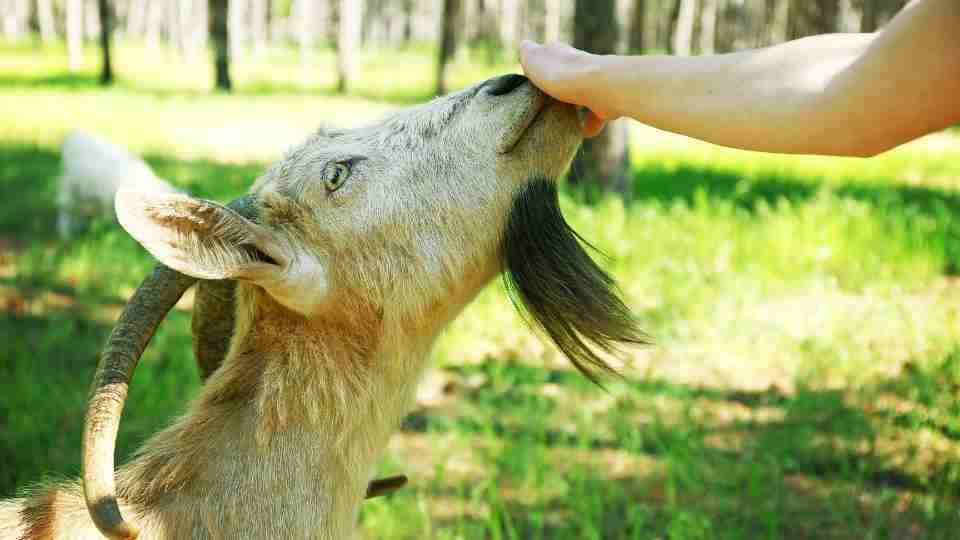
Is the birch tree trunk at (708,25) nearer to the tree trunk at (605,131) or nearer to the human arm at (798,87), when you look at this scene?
the tree trunk at (605,131)

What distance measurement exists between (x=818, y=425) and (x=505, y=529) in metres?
1.59

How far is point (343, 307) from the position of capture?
2.69 m

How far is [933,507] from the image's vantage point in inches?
146

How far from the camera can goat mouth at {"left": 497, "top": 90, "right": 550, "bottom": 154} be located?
8.82 ft

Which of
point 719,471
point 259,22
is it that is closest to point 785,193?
point 719,471

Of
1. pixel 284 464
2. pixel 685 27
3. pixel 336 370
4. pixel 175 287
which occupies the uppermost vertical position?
pixel 175 287

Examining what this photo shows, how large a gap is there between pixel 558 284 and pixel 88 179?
263 inches

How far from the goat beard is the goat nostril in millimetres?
247

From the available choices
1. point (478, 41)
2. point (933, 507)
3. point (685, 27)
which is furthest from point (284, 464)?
point (478, 41)

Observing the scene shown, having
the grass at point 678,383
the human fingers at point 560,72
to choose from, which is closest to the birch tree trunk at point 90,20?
the grass at point 678,383

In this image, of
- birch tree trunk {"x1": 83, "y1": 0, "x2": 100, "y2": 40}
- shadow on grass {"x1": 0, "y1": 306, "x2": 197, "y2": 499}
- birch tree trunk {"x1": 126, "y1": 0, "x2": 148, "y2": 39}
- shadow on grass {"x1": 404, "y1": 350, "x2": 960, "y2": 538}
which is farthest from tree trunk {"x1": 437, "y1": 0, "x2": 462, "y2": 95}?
birch tree trunk {"x1": 126, "y1": 0, "x2": 148, "y2": 39}

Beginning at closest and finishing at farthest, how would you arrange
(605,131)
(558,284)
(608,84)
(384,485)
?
(608,84) → (558,284) → (384,485) → (605,131)

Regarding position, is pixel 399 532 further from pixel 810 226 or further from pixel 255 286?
pixel 810 226

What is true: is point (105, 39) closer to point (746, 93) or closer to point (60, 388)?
point (60, 388)
